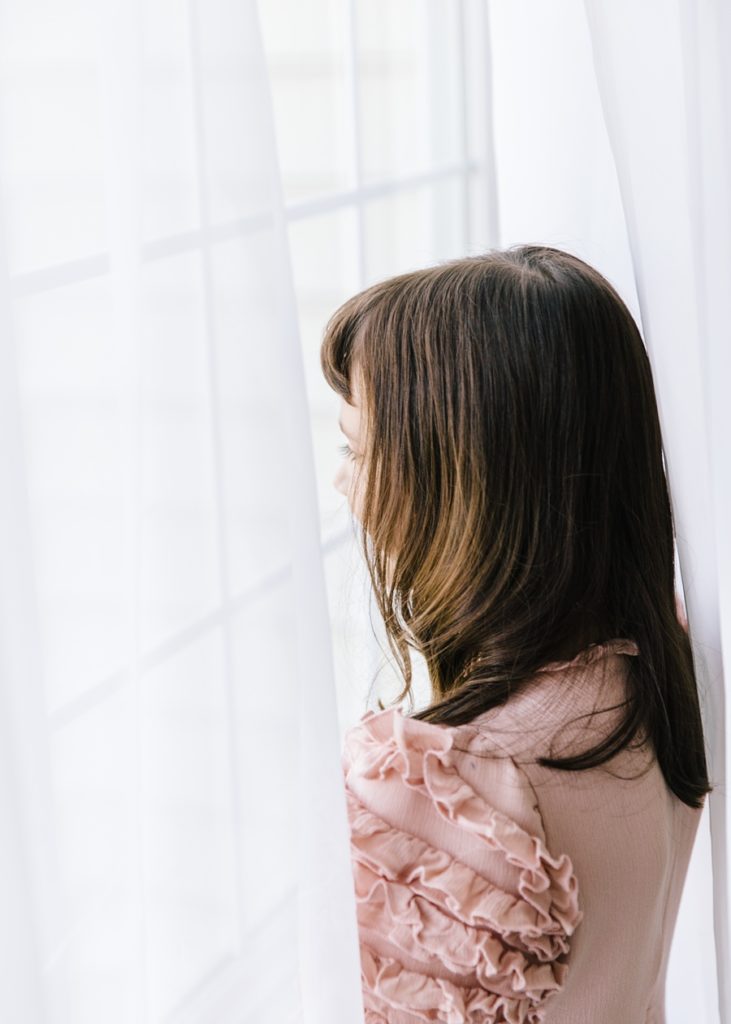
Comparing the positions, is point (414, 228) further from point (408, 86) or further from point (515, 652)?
point (515, 652)

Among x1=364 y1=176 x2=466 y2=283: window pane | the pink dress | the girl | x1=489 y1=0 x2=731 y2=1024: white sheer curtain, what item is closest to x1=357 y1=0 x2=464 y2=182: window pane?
x1=364 y1=176 x2=466 y2=283: window pane

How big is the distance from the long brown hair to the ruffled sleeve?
0.06 m

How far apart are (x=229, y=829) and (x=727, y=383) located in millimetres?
576

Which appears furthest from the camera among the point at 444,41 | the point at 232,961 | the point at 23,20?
the point at 444,41

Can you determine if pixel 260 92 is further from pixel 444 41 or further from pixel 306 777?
pixel 444 41

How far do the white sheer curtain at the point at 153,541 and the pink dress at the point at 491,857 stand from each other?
0.49 ft

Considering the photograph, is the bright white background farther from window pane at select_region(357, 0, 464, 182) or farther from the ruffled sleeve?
window pane at select_region(357, 0, 464, 182)

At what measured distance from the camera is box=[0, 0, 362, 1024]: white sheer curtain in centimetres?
54

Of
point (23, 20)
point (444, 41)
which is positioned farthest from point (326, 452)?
point (23, 20)

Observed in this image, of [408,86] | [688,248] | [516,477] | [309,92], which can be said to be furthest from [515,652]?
[408,86]

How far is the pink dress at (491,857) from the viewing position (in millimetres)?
807

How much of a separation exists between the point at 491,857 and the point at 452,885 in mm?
34

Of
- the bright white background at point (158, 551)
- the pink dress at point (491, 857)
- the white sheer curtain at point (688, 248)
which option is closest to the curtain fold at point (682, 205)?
the white sheer curtain at point (688, 248)

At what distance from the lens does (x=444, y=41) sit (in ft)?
4.74
